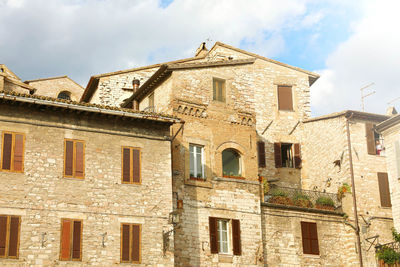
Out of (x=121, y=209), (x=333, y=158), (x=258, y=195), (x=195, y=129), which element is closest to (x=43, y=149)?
(x=121, y=209)

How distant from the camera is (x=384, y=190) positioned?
30.3 metres

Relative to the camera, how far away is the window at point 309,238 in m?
27.7

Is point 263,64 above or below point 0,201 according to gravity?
above

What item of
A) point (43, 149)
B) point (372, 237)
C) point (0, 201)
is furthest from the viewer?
point (372, 237)

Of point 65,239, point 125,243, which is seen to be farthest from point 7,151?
point 125,243

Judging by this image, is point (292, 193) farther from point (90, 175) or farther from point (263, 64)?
point (90, 175)

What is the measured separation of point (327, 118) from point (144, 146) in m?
12.6

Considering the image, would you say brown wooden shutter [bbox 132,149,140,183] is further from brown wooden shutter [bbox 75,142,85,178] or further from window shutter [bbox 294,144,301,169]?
window shutter [bbox 294,144,301,169]

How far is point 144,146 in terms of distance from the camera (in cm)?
2330

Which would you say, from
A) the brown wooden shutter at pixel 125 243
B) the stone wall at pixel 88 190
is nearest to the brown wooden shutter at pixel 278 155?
the stone wall at pixel 88 190

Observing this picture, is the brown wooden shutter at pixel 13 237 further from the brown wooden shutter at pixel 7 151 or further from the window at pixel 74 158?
the window at pixel 74 158

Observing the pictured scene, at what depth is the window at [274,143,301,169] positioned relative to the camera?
108ft

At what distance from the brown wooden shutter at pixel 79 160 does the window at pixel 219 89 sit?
7.69 m

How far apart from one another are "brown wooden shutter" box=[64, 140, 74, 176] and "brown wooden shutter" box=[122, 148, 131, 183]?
6.31ft
